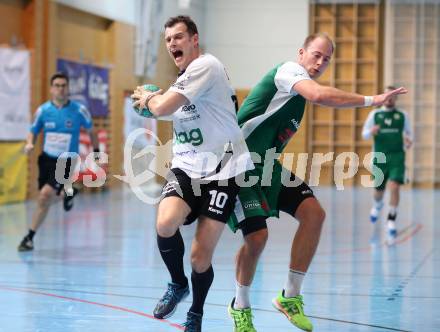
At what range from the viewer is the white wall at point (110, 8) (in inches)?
814

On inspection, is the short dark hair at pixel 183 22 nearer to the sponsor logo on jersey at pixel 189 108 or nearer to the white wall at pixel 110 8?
the sponsor logo on jersey at pixel 189 108

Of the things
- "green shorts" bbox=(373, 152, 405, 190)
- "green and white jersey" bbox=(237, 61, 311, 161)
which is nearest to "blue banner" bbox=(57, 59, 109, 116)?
"green shorts" bbox=(373, 152, 405, 190)

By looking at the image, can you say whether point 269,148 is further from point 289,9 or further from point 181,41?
point 289,9

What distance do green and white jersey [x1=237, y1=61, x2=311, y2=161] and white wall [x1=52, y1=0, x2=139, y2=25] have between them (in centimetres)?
1429

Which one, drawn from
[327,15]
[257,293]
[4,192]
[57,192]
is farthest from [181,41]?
[327,15]

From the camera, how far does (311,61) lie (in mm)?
5934

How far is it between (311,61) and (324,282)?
10.4 ft

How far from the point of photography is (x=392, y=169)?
13.6 meters

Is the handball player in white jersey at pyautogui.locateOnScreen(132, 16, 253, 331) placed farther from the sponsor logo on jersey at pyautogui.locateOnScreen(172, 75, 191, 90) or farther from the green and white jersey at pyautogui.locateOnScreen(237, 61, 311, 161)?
the green and white jersey at pyautogui.locateOnScreen(237, 61, 311, 161)

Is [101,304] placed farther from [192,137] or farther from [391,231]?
[391,231]

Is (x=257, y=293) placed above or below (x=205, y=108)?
below

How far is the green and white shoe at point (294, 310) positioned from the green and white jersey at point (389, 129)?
8.20 meters

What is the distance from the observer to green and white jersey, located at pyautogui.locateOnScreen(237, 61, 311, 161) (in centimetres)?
605

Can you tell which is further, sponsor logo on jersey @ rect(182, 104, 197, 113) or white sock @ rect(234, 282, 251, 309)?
white sock @ rect(234, 282, 251, 309)
